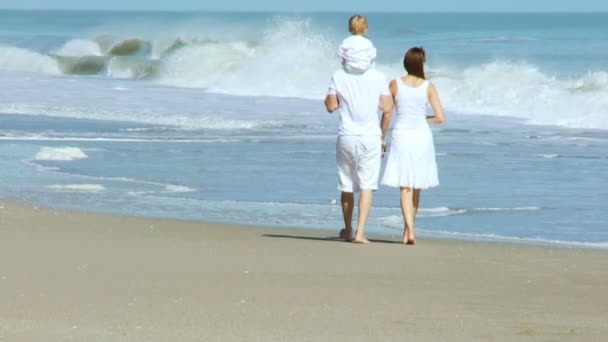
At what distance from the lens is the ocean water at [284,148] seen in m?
10.5

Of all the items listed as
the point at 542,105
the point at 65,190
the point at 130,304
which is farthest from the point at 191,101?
the point at 130,304

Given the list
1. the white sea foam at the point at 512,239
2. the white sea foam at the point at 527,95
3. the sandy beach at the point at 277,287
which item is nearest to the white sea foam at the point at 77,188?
the sandy beach at the point at 277,287

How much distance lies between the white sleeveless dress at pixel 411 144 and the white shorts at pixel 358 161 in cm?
16

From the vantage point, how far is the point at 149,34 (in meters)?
60.6

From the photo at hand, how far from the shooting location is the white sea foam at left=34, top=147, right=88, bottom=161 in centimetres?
1437

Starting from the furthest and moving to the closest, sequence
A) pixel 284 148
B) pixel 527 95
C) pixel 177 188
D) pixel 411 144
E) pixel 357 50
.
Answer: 1. pixel 527 95
2. pixel 284 148
3. pixel 177 188
4. pixel 411 144
5. pixel 357 50

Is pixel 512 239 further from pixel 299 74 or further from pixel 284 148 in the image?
pixel 299 74

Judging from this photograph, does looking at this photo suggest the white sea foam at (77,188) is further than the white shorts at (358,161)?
Yes

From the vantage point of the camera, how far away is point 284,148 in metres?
16.0

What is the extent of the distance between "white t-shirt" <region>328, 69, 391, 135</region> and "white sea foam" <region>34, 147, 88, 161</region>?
625 cm

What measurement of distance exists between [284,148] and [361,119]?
284 inches

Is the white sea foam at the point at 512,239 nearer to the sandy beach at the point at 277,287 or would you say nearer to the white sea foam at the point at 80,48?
the sandy beach at the point at 277,287

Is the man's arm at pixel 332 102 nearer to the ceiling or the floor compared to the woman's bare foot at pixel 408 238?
nearer to the ceiling

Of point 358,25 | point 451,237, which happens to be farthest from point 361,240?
point 358,25
